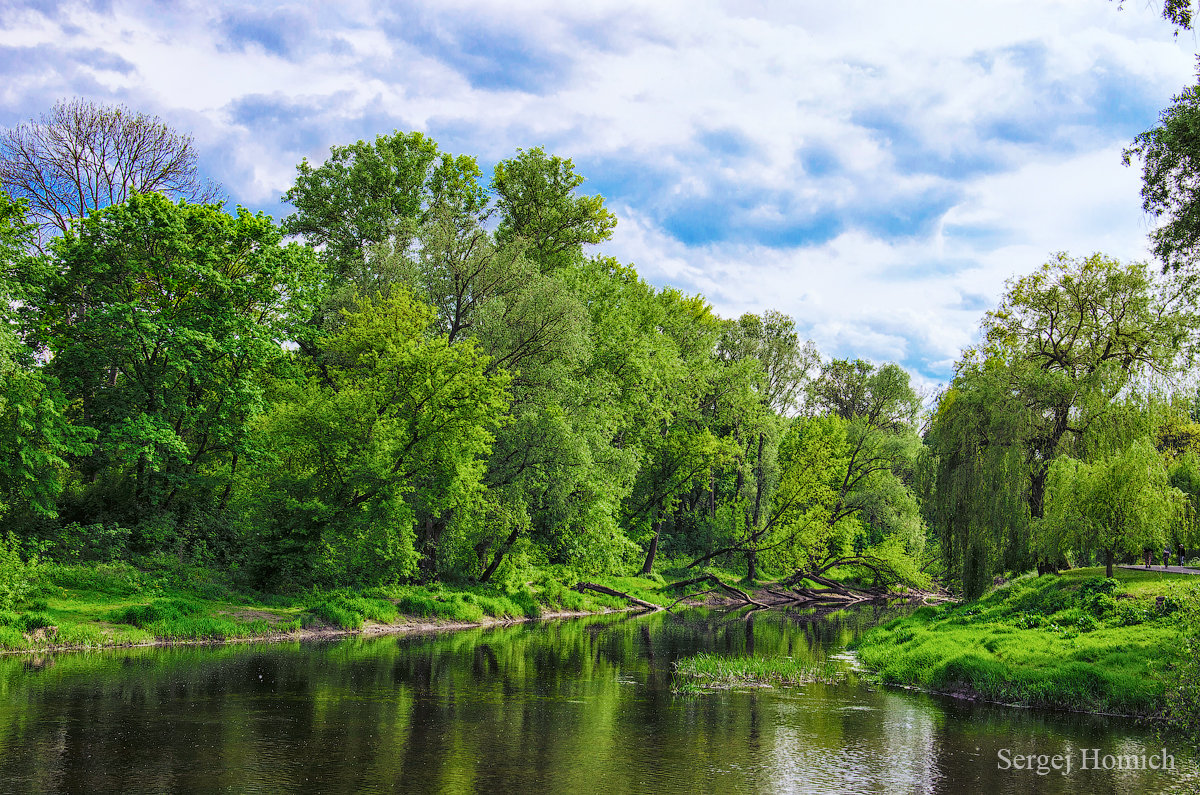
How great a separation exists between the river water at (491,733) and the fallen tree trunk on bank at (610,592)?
74.9 feet

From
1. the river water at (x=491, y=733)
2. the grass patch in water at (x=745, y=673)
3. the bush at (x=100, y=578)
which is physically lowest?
the grass patch in water at (x=745, y=673)

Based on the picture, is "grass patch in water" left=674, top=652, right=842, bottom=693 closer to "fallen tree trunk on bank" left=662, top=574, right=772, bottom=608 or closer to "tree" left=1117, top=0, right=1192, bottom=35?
"tree" left=1117, top=0, right=1192, bottom=35

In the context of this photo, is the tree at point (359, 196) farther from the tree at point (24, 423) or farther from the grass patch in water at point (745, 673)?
the grass patch in water at point (745, 673)

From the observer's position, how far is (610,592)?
48.9 m

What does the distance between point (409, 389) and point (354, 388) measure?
9.13ft

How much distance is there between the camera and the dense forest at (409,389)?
29.7 m

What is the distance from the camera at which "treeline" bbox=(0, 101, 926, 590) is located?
3253 centimetres

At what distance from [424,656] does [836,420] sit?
150 ft

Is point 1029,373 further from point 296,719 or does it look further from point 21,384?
point 21,384

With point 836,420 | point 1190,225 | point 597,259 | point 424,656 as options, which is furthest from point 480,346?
point 836,420

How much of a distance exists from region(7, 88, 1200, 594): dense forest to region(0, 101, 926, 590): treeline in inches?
6.2

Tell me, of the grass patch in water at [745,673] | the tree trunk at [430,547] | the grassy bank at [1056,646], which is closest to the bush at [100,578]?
the tree trunk at [430,547]

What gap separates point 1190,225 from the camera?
19.7 metres

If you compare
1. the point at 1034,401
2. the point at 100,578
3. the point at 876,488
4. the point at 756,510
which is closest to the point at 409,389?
the point at 100,578
